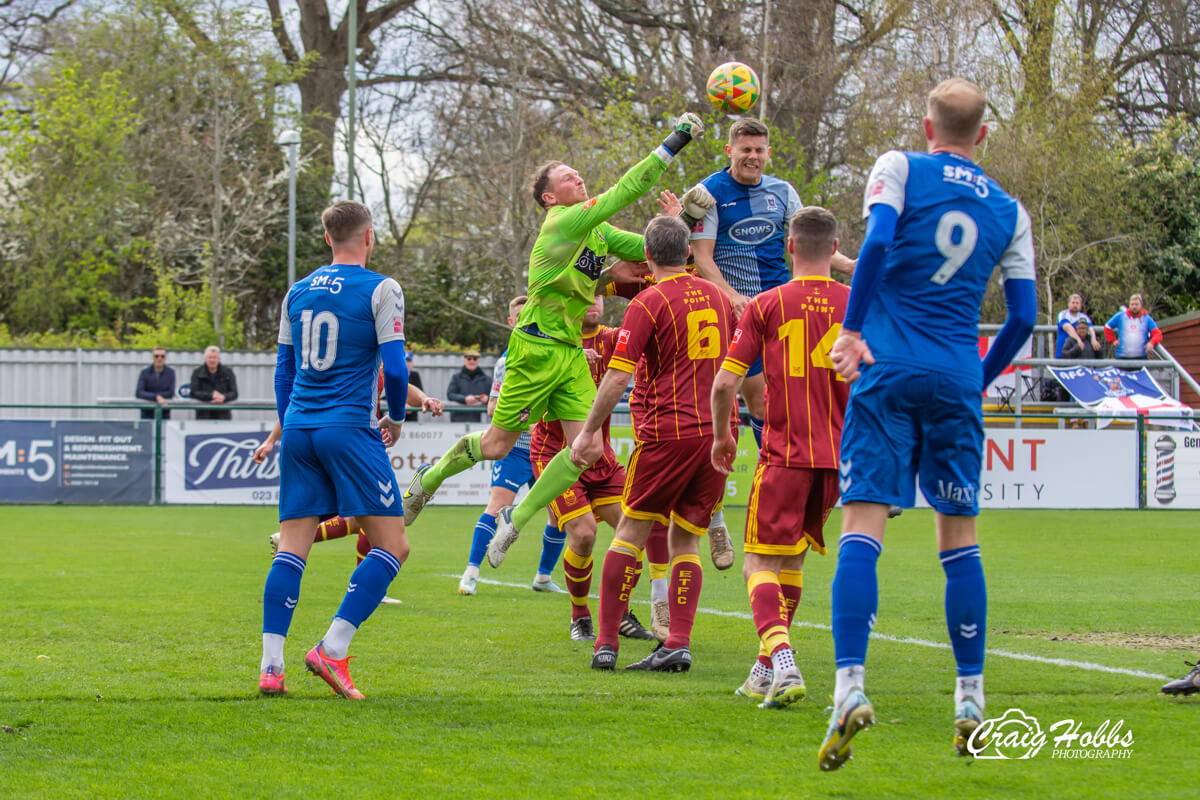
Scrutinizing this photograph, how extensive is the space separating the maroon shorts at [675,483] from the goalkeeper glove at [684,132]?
1.57 m

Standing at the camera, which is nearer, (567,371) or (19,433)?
(567,371)

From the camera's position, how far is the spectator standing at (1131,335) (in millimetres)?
23234

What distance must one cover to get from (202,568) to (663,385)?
6052mm

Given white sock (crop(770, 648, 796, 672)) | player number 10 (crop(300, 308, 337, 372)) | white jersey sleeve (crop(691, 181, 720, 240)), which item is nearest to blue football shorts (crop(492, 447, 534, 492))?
white jersey sleeve (crop(691, 181, 720, 240))

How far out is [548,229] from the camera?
704cm

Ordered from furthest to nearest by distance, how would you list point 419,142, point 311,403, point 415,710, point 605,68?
point 419,142 < point 605,68 < point 311,403 < point 415,710

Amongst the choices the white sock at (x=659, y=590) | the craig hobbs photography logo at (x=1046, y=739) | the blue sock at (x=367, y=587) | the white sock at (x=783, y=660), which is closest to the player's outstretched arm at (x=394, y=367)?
the blue sock at (x=367, y=587)

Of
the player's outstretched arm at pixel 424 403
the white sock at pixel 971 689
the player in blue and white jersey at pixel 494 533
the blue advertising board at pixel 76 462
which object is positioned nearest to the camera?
the white sock at pixel 971 689

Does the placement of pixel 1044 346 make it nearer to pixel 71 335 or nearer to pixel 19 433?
pixel 19 433

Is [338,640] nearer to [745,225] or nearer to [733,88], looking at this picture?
[745,225]

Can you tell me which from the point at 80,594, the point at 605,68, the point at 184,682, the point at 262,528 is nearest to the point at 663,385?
the point at 184,682

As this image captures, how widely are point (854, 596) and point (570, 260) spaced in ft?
11.6

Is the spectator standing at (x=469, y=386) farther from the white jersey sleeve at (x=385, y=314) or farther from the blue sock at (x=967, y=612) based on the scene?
the blue sock at (x=967, y=612)

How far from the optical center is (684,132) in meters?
6.40
